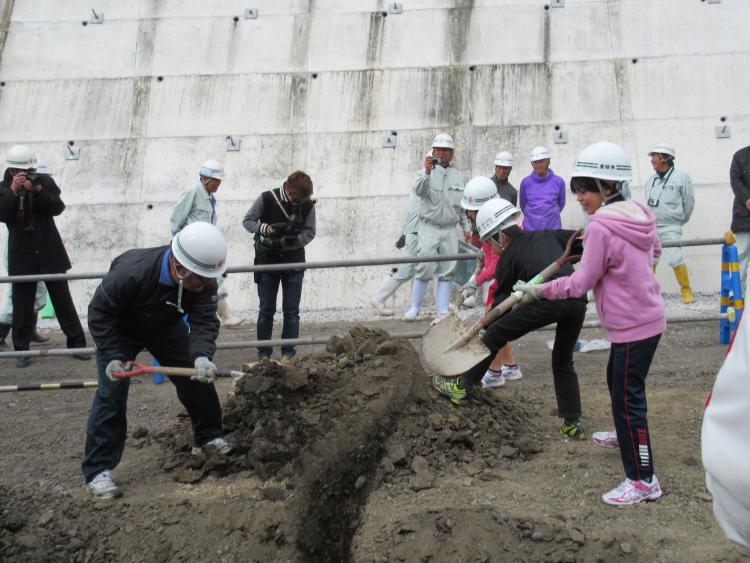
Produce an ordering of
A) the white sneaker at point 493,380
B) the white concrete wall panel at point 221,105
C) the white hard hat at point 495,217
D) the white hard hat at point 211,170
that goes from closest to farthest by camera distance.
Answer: the white hard hat at point 495,217 → the white sneaker at point 493,380 → the white hard hat at point 211,170 → the white concrete wall panel at point 221,105

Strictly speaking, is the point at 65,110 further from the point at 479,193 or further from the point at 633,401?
the point at 633,401

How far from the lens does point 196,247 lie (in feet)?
14.4

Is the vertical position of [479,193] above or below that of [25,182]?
below

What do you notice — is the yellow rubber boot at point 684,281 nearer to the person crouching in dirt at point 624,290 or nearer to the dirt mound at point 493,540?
the person crouching in dirt at point 624,290

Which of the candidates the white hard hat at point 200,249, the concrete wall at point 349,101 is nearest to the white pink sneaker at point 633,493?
the white hard hat at point 200,249

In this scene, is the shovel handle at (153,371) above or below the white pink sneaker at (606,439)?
above

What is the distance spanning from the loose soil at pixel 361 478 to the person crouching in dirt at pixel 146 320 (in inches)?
15.1

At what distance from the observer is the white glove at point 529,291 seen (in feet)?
14.8

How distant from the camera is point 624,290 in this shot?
162 inches

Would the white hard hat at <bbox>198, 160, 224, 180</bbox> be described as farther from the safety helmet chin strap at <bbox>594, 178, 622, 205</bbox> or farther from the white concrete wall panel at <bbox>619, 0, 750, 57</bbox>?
the white concrete wall panel at <bbox>619, 0, 750, 57</bbox>

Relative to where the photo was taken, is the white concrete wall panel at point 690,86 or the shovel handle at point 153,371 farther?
the white concrete wall panel at point 690,86

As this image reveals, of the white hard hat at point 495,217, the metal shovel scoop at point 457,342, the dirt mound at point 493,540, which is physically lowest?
the dirt mound at point 493,540

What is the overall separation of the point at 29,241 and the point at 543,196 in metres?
5.67

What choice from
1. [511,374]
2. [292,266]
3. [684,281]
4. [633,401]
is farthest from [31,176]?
[684,281]
